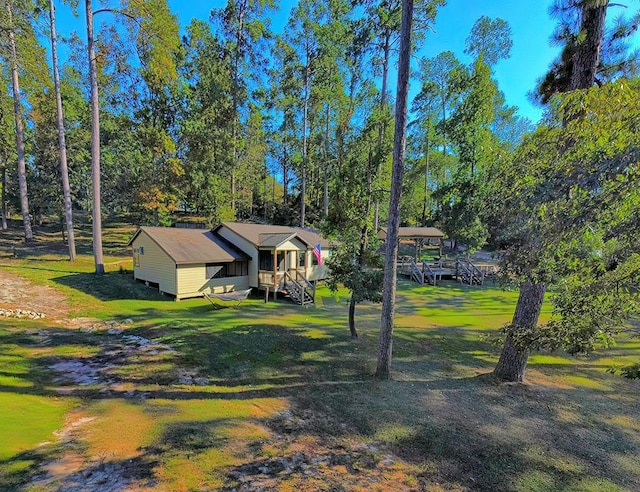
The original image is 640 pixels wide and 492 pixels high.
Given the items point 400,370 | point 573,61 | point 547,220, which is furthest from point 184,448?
point 573,61

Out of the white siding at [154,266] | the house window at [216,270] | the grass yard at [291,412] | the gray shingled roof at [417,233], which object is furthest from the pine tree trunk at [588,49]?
the gray shingled roof at [417,233]

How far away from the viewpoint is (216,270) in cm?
1781

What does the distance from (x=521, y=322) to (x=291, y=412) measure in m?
5.82

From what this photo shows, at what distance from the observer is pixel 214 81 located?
25234mm

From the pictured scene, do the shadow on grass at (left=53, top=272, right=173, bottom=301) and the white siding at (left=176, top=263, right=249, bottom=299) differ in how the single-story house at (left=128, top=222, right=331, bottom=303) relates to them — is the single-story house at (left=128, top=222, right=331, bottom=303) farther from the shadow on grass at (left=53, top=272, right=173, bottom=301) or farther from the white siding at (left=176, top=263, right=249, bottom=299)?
the shadow on grass at (left=53, top=272, right=173, bottom=301)

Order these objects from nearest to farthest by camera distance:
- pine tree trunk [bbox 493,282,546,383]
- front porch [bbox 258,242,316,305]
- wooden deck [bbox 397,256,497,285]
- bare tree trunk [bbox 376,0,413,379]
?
1. bare tree trunk [bbox 376,0,413,379]
2. pine tree trunk [bbox 493,282,546,383]
3. front porch [bbox 258,242,316,305]
4. wooden deck [bbox 397,256,497,285]

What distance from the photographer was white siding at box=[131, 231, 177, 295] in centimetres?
1633

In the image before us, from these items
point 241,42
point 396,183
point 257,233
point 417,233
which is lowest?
point 257,233

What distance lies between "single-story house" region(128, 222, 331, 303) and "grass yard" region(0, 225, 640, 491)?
4728 mm

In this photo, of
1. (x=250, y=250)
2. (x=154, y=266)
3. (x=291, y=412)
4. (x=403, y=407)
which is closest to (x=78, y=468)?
(x=291, y=412)

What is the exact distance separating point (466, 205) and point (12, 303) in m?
28.4

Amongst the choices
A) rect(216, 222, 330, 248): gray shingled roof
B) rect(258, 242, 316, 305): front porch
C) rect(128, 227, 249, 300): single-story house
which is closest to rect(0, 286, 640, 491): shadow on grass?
rect(128, 227, 249, 300): single-story house

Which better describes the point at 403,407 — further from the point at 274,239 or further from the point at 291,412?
the point at 274,239

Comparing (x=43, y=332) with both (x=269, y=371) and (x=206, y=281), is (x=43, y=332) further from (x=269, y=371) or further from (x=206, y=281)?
(x=206, y=281)
